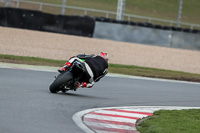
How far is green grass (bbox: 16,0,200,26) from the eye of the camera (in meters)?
62.9

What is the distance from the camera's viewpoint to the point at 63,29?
25203 millimetres

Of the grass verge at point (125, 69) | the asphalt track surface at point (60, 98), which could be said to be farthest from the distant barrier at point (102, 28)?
the asphalt track surface at point (60, 98)

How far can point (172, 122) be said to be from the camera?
7996 mm

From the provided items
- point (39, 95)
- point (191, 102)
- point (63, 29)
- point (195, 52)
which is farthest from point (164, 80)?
point (195, 52)

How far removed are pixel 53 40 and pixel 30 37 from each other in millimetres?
1131

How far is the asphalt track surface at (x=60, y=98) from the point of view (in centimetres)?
707

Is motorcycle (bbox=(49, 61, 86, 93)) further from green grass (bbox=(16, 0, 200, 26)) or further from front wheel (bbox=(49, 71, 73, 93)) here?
Result: green grass (bbox=(16, 0, 200, 26))

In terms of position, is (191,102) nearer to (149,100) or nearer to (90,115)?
(149,100)

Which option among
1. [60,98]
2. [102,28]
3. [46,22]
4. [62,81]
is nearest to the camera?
[60,98]

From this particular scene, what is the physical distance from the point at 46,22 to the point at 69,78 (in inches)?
603

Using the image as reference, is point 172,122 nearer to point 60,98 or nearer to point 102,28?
point 60,98

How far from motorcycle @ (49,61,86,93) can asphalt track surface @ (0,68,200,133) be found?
0.58 feet

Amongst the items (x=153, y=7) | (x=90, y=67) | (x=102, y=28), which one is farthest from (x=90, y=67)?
(x=153, y=7)

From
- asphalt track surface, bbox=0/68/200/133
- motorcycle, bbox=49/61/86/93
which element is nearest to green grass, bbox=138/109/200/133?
asphalt track surface, bbox=0/68/200/133
